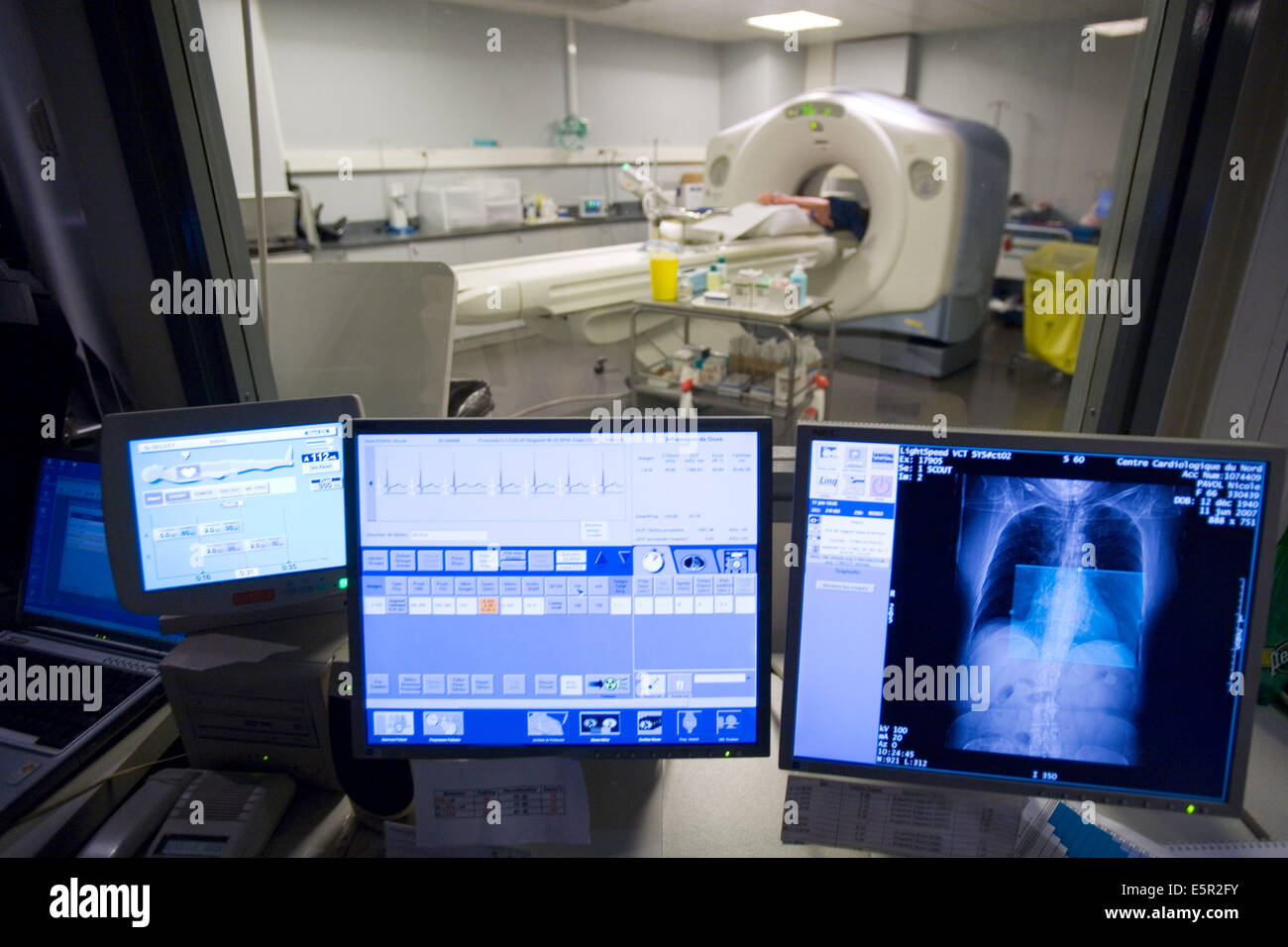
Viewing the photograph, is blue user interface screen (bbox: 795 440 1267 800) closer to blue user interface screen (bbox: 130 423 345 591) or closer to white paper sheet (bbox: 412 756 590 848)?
white paper sheet (bbox: 412 756 590 848)

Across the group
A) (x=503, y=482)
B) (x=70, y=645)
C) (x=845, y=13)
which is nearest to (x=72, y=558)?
(x=70, y=645)

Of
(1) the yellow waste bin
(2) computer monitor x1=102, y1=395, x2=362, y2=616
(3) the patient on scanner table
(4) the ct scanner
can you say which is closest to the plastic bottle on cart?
(4) the ct scanner

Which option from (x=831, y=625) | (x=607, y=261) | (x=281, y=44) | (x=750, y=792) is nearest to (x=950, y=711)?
(x=831, y=625)

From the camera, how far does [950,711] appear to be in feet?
2.38

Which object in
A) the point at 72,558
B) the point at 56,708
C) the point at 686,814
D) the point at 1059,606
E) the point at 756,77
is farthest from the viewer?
the point at 756,77

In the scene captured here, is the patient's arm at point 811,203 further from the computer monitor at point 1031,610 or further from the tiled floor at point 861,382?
the computer monitor at point 1031,610

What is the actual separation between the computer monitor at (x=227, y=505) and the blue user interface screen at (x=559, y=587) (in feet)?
0.56

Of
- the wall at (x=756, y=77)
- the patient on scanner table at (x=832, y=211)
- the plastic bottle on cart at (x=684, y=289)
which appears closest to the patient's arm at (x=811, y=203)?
the patient on scanner table at (x=832, y=211)

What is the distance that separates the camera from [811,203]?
3512 mm

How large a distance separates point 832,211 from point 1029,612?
326cm

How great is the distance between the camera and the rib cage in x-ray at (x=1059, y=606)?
682 millimetres

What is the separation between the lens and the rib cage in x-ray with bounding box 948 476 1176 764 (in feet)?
2.24

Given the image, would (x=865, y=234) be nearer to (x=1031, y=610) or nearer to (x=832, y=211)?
(x=832, y=211)
